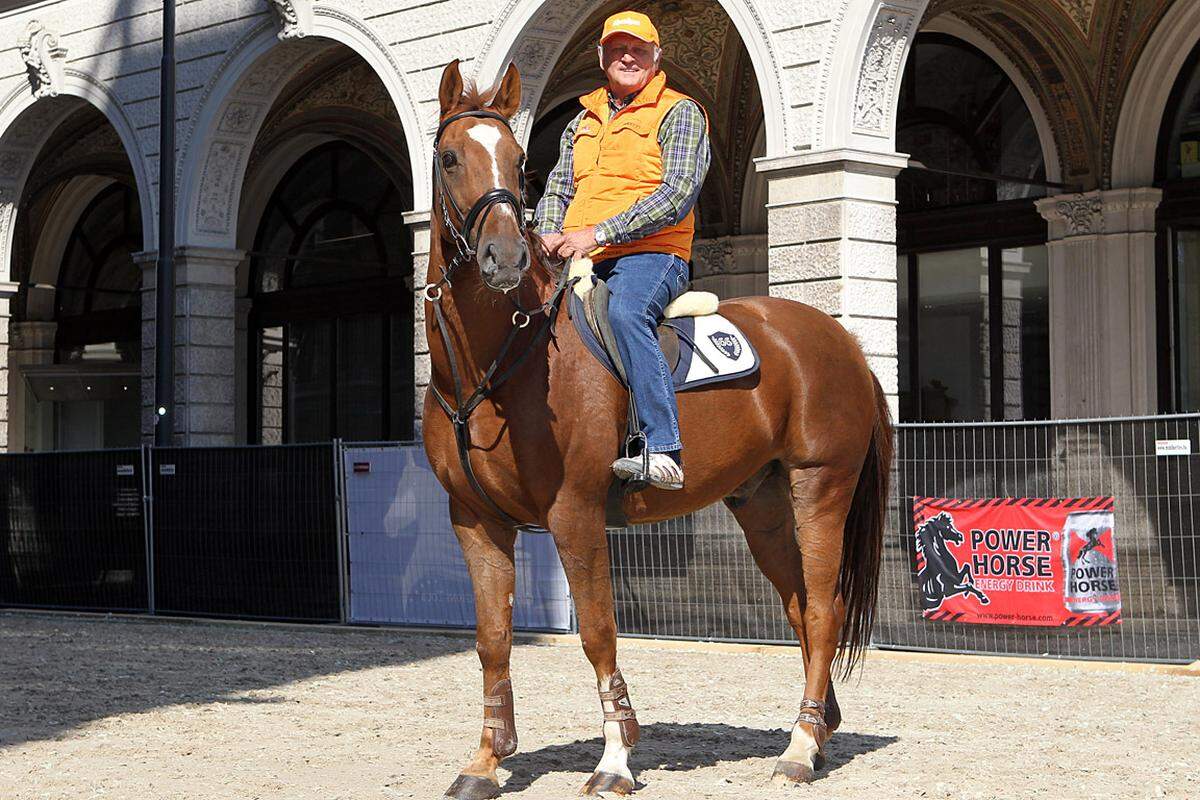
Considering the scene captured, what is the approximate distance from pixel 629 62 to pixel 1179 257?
47.9ft

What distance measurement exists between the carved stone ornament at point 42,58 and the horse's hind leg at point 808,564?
17228 millimetres

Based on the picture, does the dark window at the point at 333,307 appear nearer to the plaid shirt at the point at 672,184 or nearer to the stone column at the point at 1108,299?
the stone column at the point at 1108,299

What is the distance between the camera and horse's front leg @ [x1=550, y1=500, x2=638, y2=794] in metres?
5.96

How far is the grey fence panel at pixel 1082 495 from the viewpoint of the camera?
1071cm

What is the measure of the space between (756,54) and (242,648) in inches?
261

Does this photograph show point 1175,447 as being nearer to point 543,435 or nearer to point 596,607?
point 596,607

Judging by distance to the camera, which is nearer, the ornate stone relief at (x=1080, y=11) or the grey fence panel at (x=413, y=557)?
the grey fence panel at (x=413, y=557)

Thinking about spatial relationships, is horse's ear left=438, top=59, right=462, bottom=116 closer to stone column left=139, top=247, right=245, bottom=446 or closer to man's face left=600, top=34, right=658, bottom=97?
man's face left=600, top=34, right=658, bottom=97

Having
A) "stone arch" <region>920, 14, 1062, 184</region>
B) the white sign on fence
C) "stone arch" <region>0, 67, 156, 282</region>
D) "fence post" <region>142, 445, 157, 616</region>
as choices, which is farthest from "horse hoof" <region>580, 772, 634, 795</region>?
"stone arch" <region>0, 67, 156, 282</region>

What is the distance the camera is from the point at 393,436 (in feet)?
85.4

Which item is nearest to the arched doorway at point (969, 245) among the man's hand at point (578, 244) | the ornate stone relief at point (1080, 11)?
the ornate stone relief at point (1080, 11)

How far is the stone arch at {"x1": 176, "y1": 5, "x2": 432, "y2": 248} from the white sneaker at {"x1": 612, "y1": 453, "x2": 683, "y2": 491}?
41.3ft

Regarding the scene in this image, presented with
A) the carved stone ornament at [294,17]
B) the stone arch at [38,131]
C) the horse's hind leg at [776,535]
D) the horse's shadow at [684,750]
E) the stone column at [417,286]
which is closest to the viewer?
the horse's shadow at [684,750]

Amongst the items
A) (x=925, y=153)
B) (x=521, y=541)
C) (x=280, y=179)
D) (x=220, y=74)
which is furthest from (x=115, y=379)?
(x=521, y=541)
